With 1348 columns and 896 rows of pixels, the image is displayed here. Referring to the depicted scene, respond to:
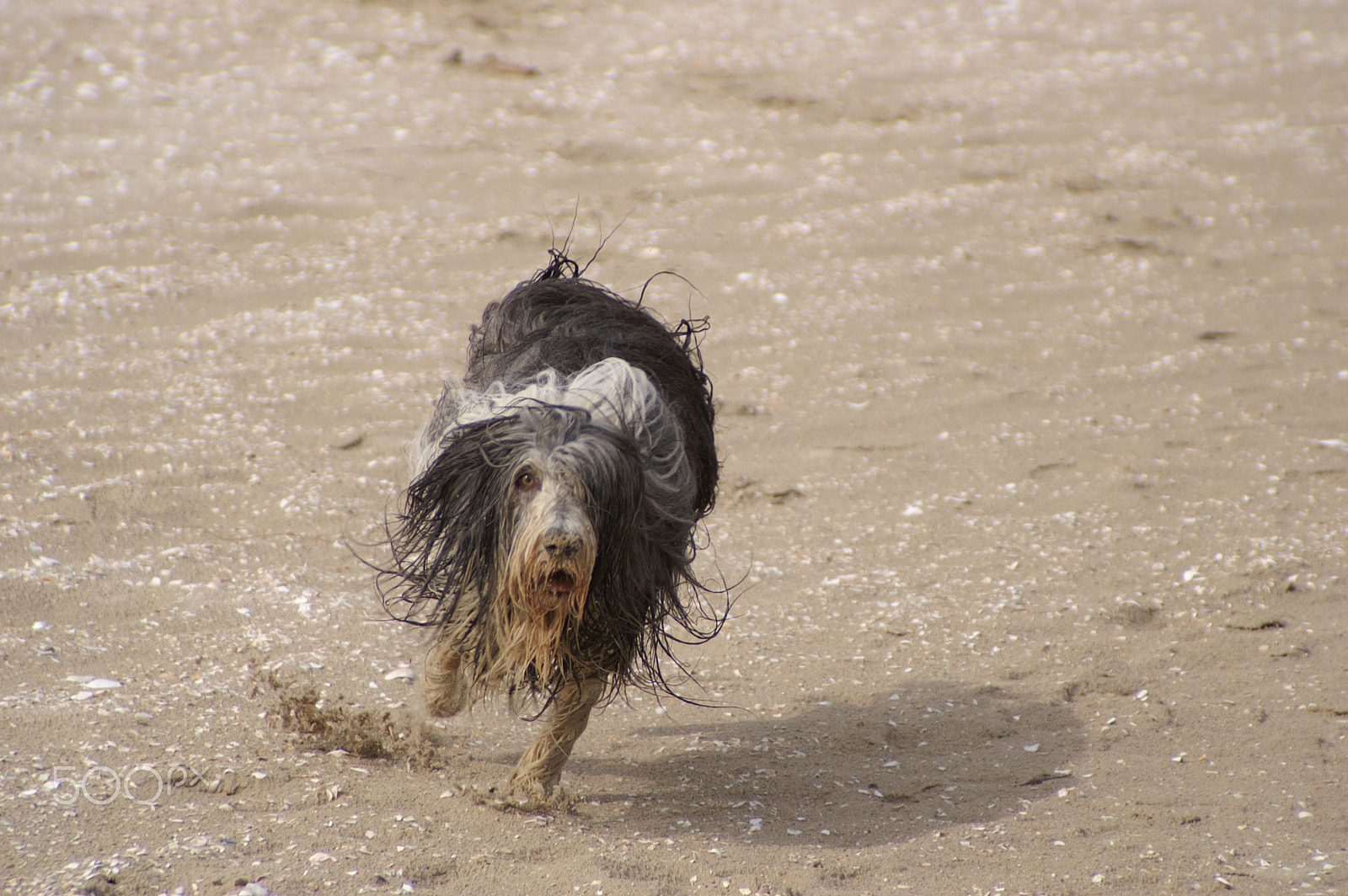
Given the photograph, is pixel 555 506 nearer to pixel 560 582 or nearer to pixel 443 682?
pixel 560 582

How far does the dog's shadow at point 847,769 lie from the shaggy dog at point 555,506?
390 millimetres

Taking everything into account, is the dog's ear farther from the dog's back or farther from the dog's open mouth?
the dog's back

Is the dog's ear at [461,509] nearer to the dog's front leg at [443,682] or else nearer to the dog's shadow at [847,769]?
the dog's front leg at [443,682]

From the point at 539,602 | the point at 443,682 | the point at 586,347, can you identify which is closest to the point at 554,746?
the point at 443,682

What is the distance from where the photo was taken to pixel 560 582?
2965mm

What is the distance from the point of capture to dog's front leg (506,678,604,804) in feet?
11.3

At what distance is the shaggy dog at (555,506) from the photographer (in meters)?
2.98

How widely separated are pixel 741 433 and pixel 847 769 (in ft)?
7.77

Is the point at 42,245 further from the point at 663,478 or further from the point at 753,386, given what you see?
the point at 663,478

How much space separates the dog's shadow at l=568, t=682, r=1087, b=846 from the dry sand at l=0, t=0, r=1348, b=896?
2 cm

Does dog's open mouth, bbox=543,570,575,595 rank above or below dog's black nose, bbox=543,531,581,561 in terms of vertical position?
below

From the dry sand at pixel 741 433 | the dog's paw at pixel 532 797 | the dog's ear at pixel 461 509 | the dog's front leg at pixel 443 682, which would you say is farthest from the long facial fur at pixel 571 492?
the dry sand at pixel 741 433

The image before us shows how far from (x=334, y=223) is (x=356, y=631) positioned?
3.86 metres

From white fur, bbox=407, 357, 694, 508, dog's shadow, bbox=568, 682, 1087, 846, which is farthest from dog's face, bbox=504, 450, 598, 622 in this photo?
dog's shadow, bbox=568, 682, 1087, 846
